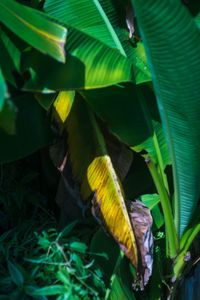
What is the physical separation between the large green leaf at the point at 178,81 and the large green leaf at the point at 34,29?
19 centimetres

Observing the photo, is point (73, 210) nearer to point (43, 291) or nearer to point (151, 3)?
point (43, 291)

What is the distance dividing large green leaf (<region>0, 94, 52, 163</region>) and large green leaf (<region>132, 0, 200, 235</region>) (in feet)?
1.25

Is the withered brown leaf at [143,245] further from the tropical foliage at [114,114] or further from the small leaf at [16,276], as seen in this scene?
the small leaf at [16,276]

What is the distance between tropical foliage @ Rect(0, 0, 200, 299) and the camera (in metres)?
0.85

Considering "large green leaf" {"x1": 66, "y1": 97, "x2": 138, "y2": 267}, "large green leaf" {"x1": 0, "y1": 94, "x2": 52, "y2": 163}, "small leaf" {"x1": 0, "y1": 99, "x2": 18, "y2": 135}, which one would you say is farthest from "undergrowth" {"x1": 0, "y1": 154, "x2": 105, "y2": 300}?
"small leaf" {"x1": 0, "y1": 99, "x2": 18, "y2": 135}

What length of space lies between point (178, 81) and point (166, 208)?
1.58 feet

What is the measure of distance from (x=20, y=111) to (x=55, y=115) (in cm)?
18

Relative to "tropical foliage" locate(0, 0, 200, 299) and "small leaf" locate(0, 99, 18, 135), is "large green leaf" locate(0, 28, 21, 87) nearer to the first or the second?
"tropical foliage" locate(0, 0, 200, 299)

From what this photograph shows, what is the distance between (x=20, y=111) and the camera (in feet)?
3.41

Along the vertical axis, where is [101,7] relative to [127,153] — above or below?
above

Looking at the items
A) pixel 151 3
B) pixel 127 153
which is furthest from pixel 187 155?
pixel 151 3

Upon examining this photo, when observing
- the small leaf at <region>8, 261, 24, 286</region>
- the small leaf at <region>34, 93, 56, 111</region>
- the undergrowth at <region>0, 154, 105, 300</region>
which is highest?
the small leaf at <region>34, 93, 56, 111</region>

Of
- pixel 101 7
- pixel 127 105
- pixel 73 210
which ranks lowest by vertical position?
pixel 73 210

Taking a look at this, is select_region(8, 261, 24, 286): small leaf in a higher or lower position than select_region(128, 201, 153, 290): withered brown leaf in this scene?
higher
